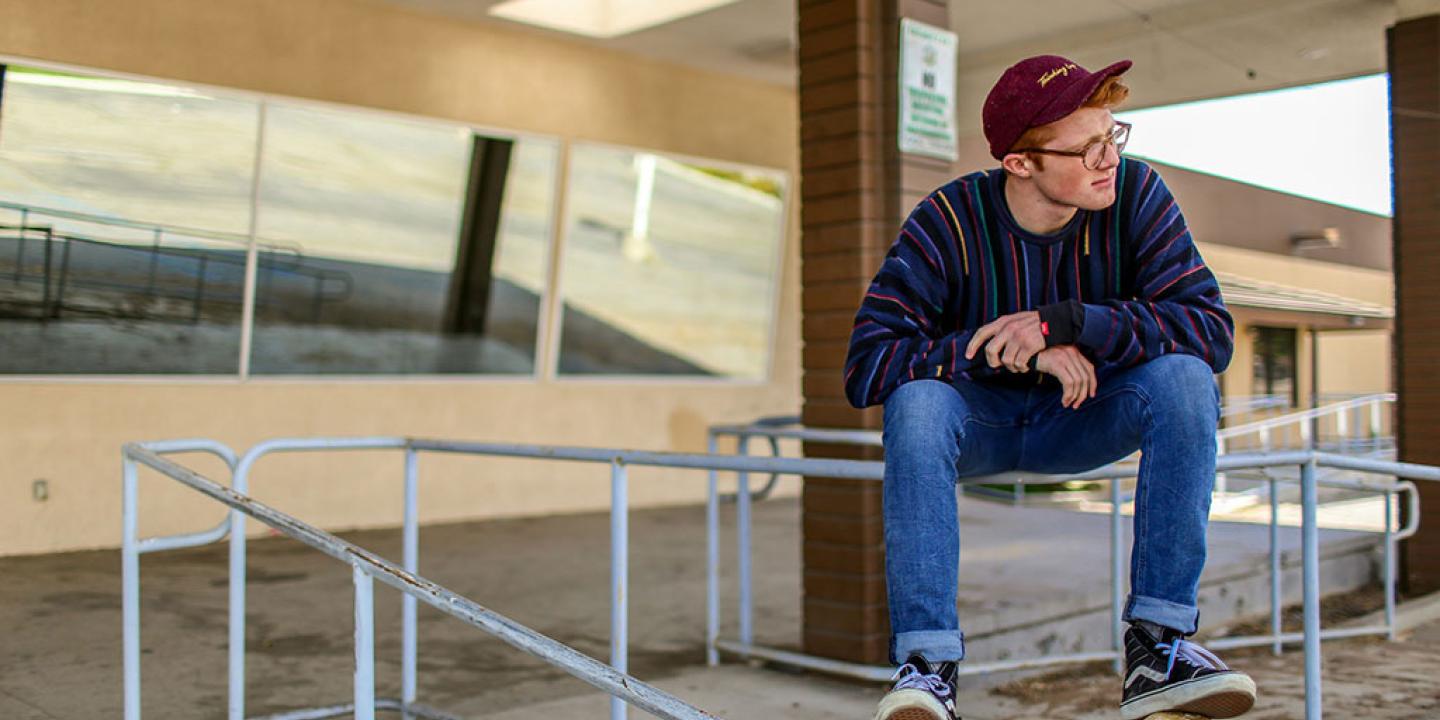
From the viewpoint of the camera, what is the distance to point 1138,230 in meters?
2.09

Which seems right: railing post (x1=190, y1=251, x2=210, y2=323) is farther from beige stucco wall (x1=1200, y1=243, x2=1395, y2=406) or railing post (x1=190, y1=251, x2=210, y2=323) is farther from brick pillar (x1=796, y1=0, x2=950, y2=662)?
beige stucco wall (x1=1200, y1=243, x2=1395, y2=406)

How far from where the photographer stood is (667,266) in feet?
30.2

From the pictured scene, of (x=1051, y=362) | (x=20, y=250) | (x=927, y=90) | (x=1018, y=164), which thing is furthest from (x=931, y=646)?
(x=20, y=250)

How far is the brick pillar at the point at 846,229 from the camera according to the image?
398cm

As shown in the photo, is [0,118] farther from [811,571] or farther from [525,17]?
[811,571]

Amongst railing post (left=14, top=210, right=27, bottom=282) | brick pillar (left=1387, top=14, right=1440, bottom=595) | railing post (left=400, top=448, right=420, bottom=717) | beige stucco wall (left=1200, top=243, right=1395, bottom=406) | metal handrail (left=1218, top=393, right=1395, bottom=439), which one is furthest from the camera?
metal handrail (left=1218, top=393, right=1395, bottom=439)

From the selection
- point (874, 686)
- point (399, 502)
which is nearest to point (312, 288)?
point (399, 502)

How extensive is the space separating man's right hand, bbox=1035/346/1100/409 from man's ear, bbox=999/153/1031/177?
32cm

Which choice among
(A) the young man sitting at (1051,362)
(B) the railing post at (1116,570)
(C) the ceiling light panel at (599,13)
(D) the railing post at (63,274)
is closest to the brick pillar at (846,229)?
(B) the railing post at (1116,570)

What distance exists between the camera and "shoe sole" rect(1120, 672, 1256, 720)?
169cm

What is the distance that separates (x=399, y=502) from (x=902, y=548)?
6.58 m

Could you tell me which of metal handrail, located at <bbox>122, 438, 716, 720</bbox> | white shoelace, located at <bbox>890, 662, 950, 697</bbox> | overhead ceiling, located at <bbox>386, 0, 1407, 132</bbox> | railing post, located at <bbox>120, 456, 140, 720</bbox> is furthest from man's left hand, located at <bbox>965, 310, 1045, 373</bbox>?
overhead ceiling, located at <bbox>386, 0, 1407, 132</bbox>

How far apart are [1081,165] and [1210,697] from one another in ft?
2.78

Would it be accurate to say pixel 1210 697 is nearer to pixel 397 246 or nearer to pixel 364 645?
pixel 364 645
